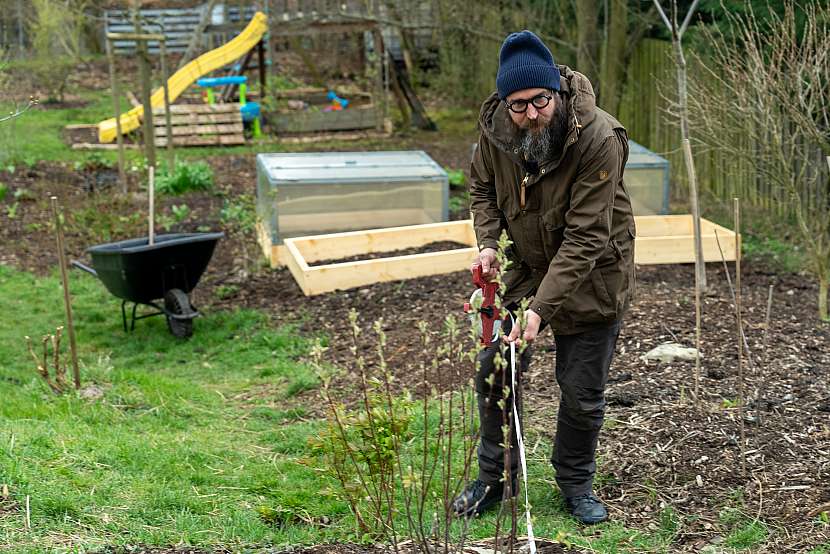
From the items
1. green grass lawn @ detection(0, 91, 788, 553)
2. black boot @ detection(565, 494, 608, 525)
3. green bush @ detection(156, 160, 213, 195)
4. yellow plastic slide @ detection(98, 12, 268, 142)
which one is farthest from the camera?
yellow plastic slide @ detection(98, 12, 268, 142)

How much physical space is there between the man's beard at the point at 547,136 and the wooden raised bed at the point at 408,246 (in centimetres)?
436

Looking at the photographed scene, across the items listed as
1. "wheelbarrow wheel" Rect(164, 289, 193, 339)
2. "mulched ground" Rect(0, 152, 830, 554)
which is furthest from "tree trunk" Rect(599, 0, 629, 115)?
"wheelbarrow wheel" Rect(164, 289, 193, 339)

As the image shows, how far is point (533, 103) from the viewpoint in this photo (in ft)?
12.0

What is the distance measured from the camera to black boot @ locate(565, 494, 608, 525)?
13.9 ft

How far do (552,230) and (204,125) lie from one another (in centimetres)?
1151

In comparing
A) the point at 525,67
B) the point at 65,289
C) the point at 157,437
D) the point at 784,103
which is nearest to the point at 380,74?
the point at 784,103

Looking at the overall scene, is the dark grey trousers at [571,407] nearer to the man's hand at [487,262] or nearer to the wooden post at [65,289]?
the man's hand at [487,262]

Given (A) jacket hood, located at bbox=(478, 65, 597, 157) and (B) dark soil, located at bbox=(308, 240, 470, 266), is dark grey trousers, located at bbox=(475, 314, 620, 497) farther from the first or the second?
(B) dark soil, located at bbox=(308, 240, 470, 266)

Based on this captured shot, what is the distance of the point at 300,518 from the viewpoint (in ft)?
14.4

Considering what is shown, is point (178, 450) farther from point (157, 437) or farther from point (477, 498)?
point (477, 498)

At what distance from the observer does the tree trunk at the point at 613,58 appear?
41.7 ft

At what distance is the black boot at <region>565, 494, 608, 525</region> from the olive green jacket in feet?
2.44

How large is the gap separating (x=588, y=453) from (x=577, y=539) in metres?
0.39

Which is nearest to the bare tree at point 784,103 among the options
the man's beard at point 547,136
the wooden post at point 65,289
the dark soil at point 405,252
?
the dark soil at point 405,252
